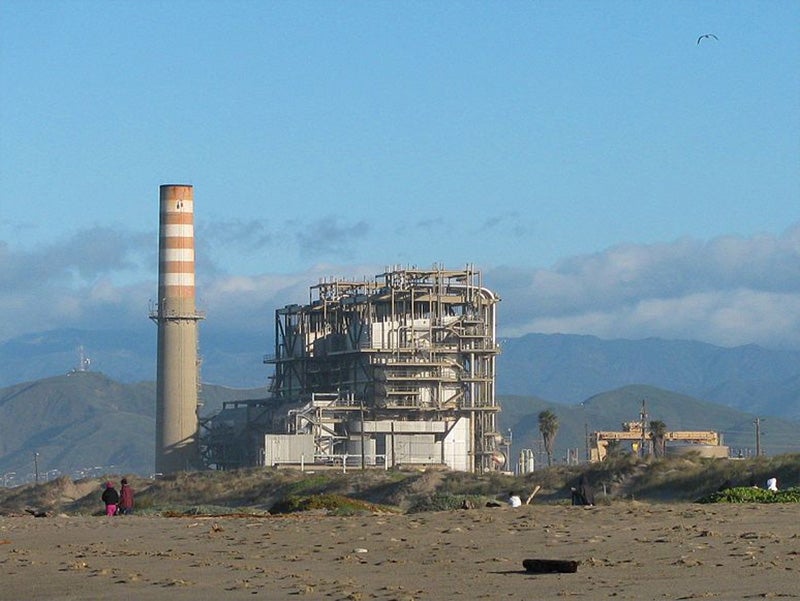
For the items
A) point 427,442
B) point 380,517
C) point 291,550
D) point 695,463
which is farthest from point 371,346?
point 291,550

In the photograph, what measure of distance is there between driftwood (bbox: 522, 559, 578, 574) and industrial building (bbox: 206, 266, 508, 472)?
65570 millimetres

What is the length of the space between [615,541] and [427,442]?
2645 inches

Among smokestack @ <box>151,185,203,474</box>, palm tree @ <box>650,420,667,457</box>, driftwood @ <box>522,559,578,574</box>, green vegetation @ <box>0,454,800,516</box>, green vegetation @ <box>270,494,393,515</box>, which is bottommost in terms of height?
driftwood @ <box>522,559,578,574</box>

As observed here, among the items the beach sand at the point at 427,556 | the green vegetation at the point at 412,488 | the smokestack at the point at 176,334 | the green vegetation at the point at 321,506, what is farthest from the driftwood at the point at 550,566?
the smokestack at the point at 176,334

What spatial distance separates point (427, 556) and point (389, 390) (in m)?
67.5

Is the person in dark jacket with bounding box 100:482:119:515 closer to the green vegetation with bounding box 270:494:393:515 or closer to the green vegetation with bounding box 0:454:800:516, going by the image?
the green vegetation with bounding box 0:454:800:516

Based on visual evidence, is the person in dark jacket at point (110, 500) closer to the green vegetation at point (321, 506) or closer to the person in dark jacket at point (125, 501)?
the person in dark jacket at point (125, 501)

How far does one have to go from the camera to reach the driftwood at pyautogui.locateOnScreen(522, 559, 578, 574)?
19.7 meters

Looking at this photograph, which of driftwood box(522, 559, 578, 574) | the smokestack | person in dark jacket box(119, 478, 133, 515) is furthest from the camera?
the smokestack

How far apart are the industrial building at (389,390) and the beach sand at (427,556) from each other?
57983mm

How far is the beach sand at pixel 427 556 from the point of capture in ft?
62.2

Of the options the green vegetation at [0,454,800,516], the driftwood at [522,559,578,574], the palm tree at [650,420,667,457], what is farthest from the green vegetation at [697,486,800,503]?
the palm tree at [650,420,667,457]

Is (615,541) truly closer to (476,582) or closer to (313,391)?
A: (476,582)

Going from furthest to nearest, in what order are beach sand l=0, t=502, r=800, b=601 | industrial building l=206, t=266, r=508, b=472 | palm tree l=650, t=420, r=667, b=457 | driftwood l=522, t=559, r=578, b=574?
palm tree l=650, t=420, r=667, b=457
industrial building l=206, t=266, r=508, b=472
driftwood l=522, t=559, r=578, b=574
beach sand l=0, t=502, r=800, b=601
